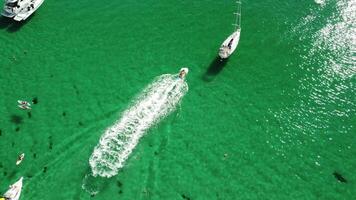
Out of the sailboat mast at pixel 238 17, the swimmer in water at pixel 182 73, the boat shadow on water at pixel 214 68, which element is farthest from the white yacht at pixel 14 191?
the sailboat mast at pixel 238 17

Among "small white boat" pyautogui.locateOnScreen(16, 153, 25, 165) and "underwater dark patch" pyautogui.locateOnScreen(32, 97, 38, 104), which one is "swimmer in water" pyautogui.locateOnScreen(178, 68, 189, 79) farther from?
"small white boat" pyautogui.locateOnScreen(16, 153, 25, 165)

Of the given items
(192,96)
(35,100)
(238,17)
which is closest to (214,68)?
(192,96)

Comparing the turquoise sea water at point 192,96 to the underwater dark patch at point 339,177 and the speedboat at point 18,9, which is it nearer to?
the underwater dark patch at point 339,177

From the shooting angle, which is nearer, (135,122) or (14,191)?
(14,191)

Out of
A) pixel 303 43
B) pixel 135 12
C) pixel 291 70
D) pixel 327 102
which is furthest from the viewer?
pixel 135 12

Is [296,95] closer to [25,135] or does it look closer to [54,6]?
[25,135]

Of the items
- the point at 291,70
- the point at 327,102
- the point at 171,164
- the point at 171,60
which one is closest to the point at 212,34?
the point at 171,60

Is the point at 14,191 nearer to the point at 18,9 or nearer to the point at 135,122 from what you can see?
the point at 135,122
